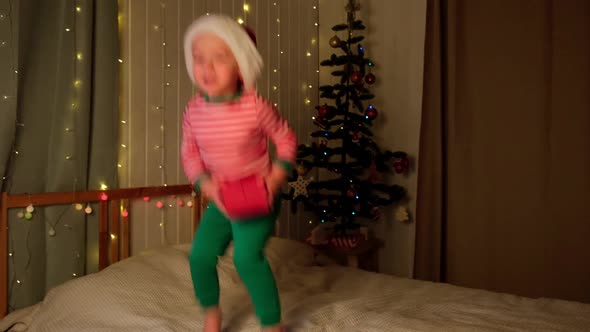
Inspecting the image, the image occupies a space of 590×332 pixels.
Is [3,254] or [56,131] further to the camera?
[56,131]

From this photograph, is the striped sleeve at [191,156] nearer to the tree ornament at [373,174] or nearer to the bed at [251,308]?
the bed at [251,308]

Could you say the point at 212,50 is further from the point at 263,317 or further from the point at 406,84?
the point at 406,84

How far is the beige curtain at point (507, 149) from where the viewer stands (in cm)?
230

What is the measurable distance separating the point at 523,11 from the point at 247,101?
1.99 m

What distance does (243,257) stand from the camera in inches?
43.1

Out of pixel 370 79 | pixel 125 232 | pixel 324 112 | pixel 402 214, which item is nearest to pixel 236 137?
pixel 125 232

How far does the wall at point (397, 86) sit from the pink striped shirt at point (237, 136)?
208cm

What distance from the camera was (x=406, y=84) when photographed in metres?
3.11

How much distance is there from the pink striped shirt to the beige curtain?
70.2 inches

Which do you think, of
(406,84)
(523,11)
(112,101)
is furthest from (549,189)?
(112,101)

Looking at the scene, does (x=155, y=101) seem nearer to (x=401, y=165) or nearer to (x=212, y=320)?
(x=212, y=320)

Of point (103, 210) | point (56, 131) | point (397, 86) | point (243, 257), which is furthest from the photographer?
point (397, 86)

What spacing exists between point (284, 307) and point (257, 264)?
0.57 meters

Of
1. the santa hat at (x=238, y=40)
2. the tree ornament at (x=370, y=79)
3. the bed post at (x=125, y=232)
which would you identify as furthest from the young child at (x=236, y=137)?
the tree ornament at (x=370, y=79)
